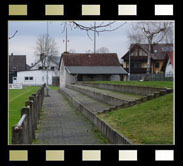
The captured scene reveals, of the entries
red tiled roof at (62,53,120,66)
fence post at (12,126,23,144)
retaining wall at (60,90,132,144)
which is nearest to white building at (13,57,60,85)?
red tiled roof at (62,53,120,66)

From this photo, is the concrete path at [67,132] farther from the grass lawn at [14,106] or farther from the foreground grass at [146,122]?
the grass lawn at [14,106]

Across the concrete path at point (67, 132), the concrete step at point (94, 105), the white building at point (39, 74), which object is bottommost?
the concrete path at point (67, 132)

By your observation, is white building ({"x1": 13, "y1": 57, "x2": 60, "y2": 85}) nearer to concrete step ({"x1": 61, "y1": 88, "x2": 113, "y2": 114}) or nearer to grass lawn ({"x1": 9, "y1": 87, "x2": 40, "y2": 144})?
grass lawn ({"x1": 9, "y1": 87, "x2": 40, "y2": 144})

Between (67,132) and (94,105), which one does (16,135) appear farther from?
(94,105)

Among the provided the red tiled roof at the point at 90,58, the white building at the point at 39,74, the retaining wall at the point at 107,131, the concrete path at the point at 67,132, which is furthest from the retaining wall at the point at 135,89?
the white building at the point at 39,74

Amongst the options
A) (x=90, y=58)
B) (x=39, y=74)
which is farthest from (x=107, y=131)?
(x=39, y=74)

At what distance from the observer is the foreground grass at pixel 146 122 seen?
25.0 ft

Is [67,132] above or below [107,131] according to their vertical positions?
below

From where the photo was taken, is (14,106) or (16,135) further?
(14,106)

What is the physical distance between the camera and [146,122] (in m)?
9.69

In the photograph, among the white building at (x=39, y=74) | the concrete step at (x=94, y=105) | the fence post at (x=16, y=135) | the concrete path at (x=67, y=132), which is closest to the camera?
the fence post at (x=16, y=135)

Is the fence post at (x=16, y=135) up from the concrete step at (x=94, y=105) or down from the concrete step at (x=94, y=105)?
up

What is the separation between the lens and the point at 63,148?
175 inches
